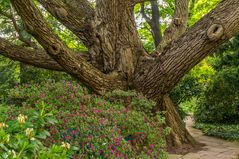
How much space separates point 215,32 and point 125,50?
1943 millimetres

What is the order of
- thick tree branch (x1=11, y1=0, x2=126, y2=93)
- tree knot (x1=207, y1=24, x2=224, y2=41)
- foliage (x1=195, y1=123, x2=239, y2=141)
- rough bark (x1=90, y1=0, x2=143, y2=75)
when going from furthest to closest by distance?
foliage (x1=195, y1=123, x2=239, y2=141), rough bark (x1=90, y1=0, x2=143, y2=75), tree knot (x1=207, y1=24, x2=224, y2=41), thick tree branch (x1=11, y1=0, x2=126, y2=93)

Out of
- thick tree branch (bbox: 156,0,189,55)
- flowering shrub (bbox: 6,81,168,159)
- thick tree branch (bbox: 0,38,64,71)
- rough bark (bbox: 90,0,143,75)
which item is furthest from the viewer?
thick tree branch (bbox: 156,0,189,55)

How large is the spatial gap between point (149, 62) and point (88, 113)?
2.53 metres

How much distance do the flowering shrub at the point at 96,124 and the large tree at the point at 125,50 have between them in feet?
2.11

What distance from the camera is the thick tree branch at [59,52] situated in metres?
4.53

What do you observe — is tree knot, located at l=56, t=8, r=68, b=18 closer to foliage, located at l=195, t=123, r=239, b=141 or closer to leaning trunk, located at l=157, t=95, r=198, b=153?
leaning trunk, located at l=157, t=95, r=198, b=153

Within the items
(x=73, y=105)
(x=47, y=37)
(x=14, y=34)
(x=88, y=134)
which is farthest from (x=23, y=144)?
(x=14, y=34)

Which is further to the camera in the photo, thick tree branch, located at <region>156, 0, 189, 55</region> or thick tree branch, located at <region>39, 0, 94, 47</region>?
thick tree branch, located at <region>156, 0, 189, 55</region>

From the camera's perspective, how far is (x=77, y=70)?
214 inches

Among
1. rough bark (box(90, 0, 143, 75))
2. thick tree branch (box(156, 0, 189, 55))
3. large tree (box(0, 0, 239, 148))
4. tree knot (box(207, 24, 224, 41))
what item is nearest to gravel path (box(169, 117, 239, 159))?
large tree (box(0, 0, 239, 148))

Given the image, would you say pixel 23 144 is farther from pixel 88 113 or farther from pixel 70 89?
pixel 70 89

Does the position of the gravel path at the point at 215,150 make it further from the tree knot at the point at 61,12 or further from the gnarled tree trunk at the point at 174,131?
the tree knot at the point at 61,12

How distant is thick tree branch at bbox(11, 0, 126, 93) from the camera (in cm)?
453

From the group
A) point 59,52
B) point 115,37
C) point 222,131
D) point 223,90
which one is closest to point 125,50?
point 115,37
